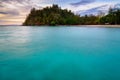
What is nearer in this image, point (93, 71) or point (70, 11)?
point (93, 71)

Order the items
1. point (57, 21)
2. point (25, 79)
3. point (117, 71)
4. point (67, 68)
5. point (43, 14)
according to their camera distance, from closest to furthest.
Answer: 1. point (25, 79)
2. point (117, 71)
3. point (67, 68)
4. point (57, 21)
5. point (43, 14)

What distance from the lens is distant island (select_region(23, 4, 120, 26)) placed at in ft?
192

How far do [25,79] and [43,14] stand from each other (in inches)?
4546

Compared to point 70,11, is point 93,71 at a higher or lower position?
lower

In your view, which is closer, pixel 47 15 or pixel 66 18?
pixel 66 18

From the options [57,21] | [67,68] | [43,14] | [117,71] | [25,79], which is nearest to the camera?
[25,79]

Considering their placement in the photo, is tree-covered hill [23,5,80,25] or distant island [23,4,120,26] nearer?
distant island [23,4,120,26]

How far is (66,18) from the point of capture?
107m

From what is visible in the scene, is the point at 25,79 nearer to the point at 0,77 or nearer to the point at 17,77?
the point at 17,77

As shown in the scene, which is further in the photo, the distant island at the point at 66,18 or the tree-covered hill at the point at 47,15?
the tree-covered hill at the point at 47,15

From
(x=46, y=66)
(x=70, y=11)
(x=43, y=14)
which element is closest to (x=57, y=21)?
(x=43, y=14)

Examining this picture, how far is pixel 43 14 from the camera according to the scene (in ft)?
388

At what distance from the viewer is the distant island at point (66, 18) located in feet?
192

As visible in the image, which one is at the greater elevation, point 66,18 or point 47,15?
point 47,15
